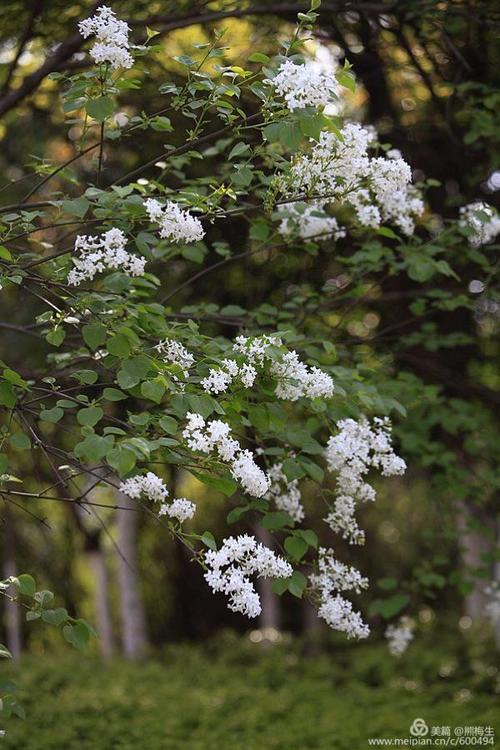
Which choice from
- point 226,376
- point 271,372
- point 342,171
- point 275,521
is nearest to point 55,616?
point 275,521

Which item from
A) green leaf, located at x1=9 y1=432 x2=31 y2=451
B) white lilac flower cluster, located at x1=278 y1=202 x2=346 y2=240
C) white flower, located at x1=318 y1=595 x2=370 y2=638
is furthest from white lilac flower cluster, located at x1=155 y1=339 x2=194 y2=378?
white lilac flower cluster, located at x1=278 y1=202 x2=346 y2=240

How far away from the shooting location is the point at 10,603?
1062cm

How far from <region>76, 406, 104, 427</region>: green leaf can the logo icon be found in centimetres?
362

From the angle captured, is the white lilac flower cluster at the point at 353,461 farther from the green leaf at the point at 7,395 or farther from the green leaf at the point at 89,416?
the green leaf at the point at 7,395

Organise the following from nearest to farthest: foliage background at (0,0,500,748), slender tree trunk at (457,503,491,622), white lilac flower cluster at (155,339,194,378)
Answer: white lilac flower cluster at (155,339,194,378) → foliage background at (0,0,500,748) → slender tree trunk at (457,503,491,622)

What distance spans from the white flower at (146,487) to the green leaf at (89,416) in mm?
212

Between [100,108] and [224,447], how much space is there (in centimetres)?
112

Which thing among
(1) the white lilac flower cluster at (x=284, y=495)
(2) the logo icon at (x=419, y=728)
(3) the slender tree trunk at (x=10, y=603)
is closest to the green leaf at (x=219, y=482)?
(1) the white lilac flower cluster at (x=284, y=495)

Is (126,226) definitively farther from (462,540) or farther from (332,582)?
(462,540)

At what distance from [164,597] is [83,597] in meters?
1.30

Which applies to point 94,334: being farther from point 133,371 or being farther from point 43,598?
point 43,598

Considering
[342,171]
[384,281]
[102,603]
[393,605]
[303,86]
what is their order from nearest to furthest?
[303,86] < [342,171] < [393,605] < [384,281] < [102,603]

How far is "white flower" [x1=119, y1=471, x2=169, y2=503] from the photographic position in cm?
258

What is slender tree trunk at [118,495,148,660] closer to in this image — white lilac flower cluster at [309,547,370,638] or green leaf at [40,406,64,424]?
white lilac flower cluster at [309,547,370,638]
